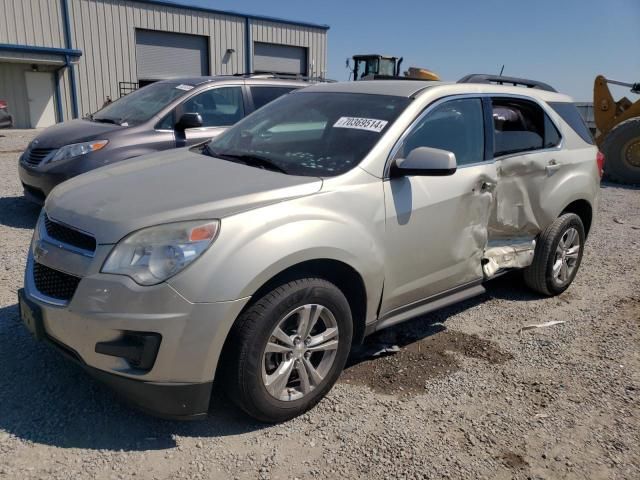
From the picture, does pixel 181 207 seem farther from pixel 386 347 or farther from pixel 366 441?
pixel 386 347

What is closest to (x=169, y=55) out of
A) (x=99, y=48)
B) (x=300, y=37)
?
(x=99, y=48)

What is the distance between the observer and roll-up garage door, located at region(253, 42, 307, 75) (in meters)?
28.4

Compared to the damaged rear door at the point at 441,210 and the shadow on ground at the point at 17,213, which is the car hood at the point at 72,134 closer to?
the shadow on ground at the point at 17,213

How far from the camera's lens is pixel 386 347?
12.0ft

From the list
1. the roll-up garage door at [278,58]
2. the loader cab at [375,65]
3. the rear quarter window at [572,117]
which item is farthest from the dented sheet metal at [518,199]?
the roll-up garage door at [278,58]

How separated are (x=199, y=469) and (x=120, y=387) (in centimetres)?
52

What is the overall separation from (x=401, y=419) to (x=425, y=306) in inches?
32.3

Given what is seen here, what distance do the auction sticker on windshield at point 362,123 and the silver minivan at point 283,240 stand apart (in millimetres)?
11

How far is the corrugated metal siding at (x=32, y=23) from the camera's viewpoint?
2123cm

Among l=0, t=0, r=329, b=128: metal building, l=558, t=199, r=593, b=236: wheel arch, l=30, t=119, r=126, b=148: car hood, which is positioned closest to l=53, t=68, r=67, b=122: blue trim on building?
l=0, t=0, r=329, b=128: metal building

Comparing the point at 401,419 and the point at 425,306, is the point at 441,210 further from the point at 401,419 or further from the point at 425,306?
the point at 401,419

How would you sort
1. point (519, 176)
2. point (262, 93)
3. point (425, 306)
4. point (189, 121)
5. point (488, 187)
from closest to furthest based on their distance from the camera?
1. point (425, 306)
2. point (488, 187)
3. point (519, 176)
4. point (189, 121)
5. point (262, 93)

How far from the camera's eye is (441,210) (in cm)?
335

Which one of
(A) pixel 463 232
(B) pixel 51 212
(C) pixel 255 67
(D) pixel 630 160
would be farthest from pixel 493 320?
(C) pixel 255 67
